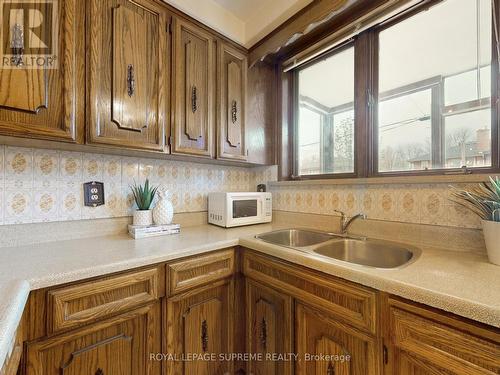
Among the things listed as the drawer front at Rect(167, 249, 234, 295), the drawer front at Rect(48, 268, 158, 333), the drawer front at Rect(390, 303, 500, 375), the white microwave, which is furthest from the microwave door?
the drawer front at Rect(390, 303, 500, 375)

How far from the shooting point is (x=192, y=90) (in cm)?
142

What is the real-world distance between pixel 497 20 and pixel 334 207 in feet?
3.86

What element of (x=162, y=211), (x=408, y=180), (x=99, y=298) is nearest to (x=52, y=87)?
(x=162, y=211)

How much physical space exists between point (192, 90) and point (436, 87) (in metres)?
1.39

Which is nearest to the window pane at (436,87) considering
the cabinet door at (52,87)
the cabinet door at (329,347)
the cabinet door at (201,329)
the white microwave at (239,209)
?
the white microwave at (239,209)

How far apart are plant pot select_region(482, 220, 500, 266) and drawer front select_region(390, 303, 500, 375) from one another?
45 centimetres

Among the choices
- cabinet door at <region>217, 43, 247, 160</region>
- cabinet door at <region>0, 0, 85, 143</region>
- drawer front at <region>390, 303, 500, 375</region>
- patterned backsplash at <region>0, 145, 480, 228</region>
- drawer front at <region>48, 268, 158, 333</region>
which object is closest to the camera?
drawer front at <region>390, 303, 500, 375</region>

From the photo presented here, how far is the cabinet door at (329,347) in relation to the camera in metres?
0.82

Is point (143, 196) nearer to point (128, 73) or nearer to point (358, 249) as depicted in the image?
point (128, 73)

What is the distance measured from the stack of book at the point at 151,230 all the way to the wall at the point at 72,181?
206 mm

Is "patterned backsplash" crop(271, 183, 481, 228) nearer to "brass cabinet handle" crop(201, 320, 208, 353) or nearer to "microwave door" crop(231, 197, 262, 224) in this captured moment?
"microwave door" crop(231, 197, 262, 224)

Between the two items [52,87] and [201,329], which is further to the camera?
[201,329]

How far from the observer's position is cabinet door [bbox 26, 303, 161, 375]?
0.79 meters

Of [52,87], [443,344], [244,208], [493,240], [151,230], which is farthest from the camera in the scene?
[244,208]
